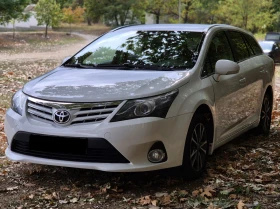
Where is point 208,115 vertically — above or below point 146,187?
above

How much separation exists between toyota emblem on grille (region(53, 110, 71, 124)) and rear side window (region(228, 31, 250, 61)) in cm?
265

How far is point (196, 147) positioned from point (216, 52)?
1.32m

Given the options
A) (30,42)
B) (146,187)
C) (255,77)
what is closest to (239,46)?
(255,77)

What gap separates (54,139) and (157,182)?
1.13m

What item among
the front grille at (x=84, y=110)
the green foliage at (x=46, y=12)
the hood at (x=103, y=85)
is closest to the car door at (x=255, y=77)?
the hood at (x=103, y=85)

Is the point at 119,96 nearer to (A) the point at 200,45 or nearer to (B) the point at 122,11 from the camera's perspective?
(A) the point at 200,45

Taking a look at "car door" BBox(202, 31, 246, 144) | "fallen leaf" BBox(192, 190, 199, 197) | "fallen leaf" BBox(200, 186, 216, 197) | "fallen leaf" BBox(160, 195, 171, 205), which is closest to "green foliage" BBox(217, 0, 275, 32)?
"car door" BBox(202, 31, 246, 144)

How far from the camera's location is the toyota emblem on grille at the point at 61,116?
3.94 metres

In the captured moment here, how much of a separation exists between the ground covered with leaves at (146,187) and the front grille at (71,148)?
36cm

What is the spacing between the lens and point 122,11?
57.1m

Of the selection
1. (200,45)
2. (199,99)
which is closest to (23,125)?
(199,99)

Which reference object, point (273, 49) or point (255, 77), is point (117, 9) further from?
point (255, 77)

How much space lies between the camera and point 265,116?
21.7 feet

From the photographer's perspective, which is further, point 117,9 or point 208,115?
point 117,9
